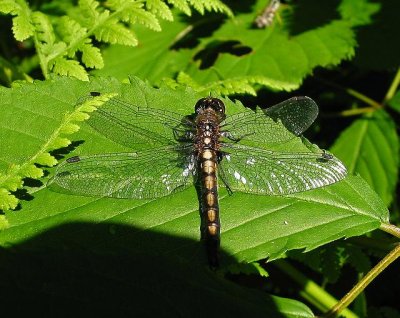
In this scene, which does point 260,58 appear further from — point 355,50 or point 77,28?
point 77,28

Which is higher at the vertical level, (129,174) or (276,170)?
(129,174)

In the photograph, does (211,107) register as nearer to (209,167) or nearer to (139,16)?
(209,167)

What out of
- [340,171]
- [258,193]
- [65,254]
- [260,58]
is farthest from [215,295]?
[260,58]

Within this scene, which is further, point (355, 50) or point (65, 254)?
point (355, 50)

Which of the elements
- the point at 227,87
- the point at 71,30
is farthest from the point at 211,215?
the point at 71,30

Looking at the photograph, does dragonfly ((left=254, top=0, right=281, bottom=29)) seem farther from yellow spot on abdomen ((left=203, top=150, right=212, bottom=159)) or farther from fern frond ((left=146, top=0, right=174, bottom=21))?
yellow spot on abdomen ((left=203, top=150, right=212, bottom=159))

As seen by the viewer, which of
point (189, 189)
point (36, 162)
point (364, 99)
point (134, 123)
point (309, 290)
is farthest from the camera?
point (364, 99)

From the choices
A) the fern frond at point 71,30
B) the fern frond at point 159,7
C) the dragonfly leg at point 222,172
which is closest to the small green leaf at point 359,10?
the fern frond at point 159,7
